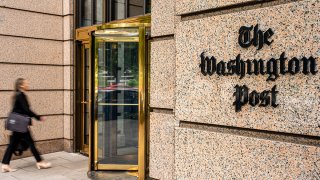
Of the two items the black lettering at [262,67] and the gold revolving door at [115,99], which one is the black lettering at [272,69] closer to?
the black lettering at [262,67]

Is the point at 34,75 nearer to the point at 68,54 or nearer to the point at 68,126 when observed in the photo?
the point at 68,54

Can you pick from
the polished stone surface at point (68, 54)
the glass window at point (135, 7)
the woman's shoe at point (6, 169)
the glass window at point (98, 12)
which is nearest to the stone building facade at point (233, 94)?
the glass window at point (135, 7)

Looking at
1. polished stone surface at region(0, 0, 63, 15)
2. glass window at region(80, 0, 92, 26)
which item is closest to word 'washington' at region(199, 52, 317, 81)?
glass window at region(80, 0, 92, 26)

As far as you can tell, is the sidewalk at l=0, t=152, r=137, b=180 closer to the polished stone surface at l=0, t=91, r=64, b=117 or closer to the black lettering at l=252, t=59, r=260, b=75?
the polished stone surface at l=0, t=91, r=64, b=117

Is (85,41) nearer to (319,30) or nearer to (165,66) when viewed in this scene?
(165,66)

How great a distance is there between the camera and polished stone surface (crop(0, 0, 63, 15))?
7901 millimetres

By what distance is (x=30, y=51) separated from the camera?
823 cm

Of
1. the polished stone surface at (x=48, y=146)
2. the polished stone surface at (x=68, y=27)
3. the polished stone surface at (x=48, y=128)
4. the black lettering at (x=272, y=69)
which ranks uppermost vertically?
the polished stone surface at (x=68, y=27)

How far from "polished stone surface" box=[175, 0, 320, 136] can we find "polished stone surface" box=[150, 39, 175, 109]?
0.39 m

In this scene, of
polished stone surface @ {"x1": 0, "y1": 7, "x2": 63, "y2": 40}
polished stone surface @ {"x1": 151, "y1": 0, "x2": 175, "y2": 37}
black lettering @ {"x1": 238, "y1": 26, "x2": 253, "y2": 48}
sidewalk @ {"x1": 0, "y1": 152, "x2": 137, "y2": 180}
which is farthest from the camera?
polished stone surface @ {"x1": 0, "y1": 7, "x2": 63, "y2": 40}

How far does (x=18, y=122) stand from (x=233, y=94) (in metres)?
5.07

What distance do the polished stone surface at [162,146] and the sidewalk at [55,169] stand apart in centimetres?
289

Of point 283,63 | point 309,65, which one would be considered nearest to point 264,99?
point 283,63

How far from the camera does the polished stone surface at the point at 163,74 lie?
393cm
